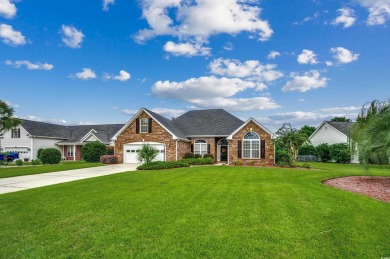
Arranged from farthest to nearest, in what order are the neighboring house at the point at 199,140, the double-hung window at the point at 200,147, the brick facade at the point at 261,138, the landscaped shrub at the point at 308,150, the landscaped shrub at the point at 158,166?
the landscaped shrub at the point at 308,150, the double-hung window at the point at 200,147, the neighboring house at the point at 199,140, the brick facade at the point at 261,138, the landscaped shrub at the point at 158,166

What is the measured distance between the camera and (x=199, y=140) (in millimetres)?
30141

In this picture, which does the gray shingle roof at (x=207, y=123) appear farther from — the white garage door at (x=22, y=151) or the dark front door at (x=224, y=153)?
the white garage door at (x=22, y=151)

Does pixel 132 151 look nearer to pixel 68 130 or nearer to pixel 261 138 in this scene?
pixel 261 138

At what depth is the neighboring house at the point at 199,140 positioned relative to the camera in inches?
1051

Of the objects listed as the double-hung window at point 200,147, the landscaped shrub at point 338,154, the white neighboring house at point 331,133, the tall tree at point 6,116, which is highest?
the tall tree at point 6,116

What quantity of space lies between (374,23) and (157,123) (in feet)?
65.7

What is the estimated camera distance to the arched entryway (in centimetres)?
2966

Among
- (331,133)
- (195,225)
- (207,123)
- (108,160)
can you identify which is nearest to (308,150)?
(331,133)

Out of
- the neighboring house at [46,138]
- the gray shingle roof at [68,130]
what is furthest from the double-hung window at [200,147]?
the gray shingle roof at [68,130]

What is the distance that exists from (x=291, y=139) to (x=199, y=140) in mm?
10304

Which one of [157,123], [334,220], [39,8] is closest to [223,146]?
[157,123]

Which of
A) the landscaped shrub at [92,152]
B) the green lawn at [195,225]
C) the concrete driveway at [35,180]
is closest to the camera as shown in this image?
the green lawn at [195,225]

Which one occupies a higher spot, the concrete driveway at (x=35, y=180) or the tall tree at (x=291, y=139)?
the tall tree at (x=291, y=139)

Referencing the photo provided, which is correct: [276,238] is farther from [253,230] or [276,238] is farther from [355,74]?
[355,74]
